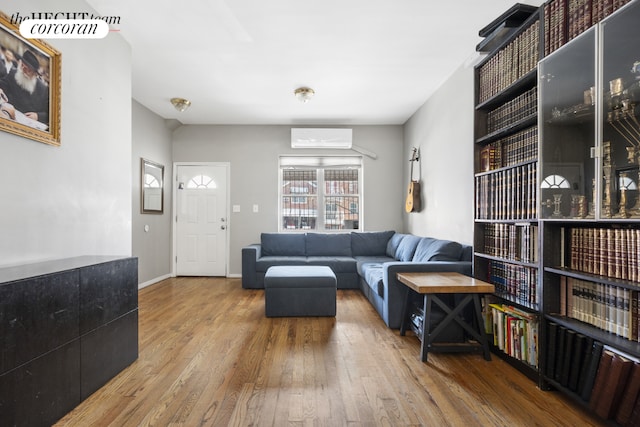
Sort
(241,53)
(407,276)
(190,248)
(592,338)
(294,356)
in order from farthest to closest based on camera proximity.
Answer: (190,248) < (241,53) < (407,276) < (294,356) < (592,338)

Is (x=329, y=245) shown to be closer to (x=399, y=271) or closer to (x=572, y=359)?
(x=399, y=271)

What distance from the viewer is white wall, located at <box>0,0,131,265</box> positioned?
184 centimetres

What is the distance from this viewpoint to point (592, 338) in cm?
167

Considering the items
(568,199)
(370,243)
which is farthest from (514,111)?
(370,243)

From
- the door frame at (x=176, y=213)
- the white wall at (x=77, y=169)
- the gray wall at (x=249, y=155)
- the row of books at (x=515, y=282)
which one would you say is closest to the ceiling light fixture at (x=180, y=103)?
the gray wall at (x=249, y=155)

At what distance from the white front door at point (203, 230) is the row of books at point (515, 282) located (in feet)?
14.1

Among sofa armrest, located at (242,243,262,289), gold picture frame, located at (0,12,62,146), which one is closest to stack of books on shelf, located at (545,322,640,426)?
gold picture frame, located at (0,12,62,146)

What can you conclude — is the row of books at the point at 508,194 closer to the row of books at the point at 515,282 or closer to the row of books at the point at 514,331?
the row of books at the point at 515,282

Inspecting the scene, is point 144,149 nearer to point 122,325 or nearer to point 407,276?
point 122,325

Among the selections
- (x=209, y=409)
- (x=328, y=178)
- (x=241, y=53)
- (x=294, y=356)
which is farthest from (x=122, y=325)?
(x=328, y=178)

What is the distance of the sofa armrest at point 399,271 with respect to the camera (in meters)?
2.90

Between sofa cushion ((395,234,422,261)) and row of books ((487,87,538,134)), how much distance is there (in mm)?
1791

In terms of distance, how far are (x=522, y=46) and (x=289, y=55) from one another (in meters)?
2.01

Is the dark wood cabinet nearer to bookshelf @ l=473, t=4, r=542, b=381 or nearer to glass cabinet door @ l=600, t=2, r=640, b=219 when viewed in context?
bookshelf @ l=473, t=4, r=542, b=381
